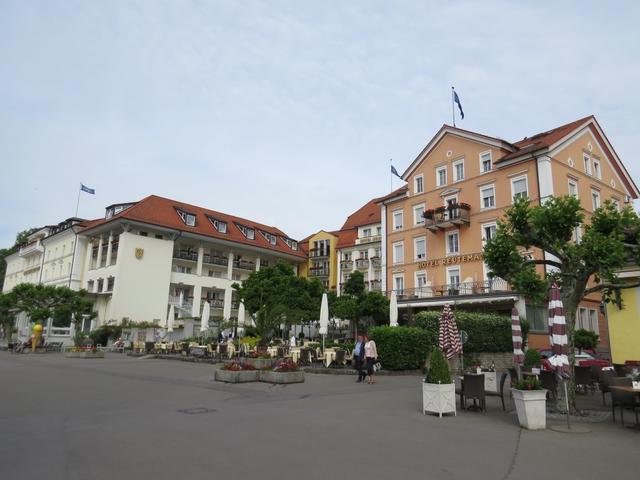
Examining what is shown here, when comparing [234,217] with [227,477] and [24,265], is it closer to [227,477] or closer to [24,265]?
[24,265]

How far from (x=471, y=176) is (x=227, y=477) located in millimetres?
34947

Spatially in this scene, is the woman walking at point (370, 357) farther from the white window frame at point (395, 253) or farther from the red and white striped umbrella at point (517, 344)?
the white window frame at point (395, 253)

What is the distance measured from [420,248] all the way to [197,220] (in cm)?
2605

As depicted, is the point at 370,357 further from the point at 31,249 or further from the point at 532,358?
the point at 31,249

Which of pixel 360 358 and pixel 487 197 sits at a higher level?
pixel 487 197

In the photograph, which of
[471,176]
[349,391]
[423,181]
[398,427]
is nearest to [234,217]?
[423,181]

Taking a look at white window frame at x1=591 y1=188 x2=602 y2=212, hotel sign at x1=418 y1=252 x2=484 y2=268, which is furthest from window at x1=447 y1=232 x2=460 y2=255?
white window frame at x1=591 y1=188 x2=602 y2=212

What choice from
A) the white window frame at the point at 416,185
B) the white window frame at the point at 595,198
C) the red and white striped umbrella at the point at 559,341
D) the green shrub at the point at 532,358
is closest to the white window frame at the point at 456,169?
the white window frame at the point at 416,185

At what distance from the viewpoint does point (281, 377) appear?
52.7ft

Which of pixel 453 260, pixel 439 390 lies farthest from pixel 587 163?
pixel 439 390

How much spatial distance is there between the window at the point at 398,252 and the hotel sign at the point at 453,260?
244 cm

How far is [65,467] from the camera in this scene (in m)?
5.85

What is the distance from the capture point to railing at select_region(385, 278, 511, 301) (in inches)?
1229

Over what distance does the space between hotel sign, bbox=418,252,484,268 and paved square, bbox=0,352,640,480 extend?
23.1m
